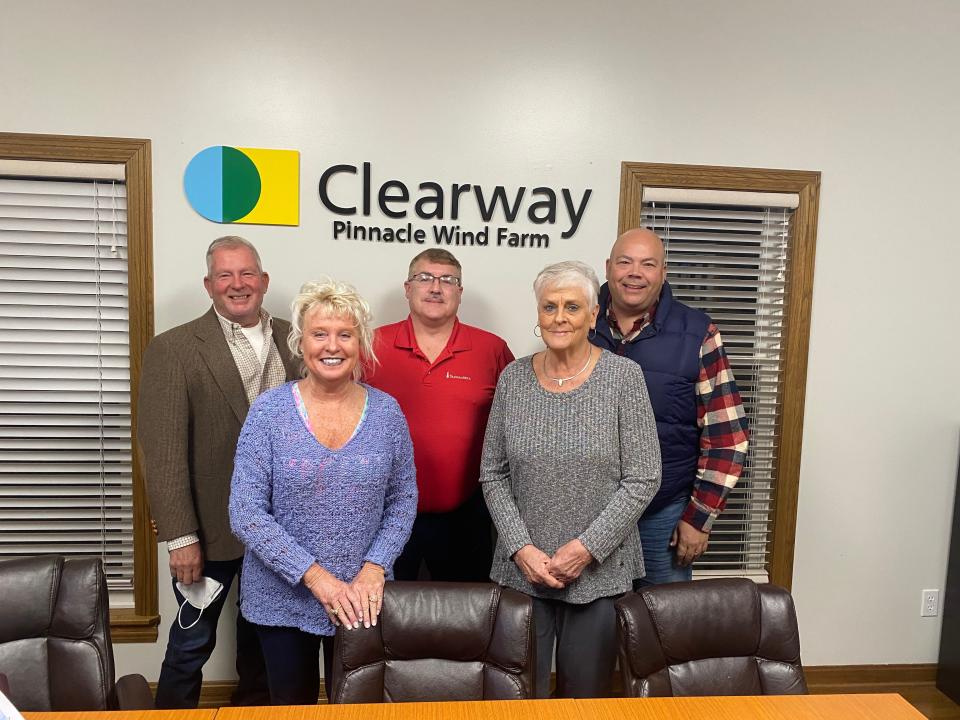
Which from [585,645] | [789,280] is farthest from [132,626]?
[789,280]

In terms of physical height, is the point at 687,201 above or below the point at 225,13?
below

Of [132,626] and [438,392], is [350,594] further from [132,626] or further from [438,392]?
[132,626]

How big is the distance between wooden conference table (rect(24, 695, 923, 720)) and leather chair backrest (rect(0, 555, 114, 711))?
28cm

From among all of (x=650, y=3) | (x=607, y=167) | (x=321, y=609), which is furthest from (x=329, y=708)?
(x=650, y=3)

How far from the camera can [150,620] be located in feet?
9.55

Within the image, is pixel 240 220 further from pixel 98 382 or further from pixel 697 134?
pixel 697 134

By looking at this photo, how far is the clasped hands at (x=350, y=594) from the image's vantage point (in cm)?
171

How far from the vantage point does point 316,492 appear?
72.7 inches

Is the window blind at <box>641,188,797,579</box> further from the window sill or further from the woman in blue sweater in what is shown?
the window sill

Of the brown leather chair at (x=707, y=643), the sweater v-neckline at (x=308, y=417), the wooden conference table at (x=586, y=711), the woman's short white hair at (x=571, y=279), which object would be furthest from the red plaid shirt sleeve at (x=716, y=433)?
the sweater v-neckline at (x=308, y=417)

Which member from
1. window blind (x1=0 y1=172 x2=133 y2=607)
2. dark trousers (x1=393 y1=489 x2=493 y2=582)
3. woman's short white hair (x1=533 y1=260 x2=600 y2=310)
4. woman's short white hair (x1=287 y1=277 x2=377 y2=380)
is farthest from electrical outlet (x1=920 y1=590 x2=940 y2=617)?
window blind (x1=0 y1=172 x2=133 y2=607)

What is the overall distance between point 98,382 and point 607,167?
2.30m

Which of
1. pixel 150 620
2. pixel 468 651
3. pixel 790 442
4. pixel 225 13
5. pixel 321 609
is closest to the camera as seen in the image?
pixel 468 651

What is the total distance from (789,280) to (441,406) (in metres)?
1.72
